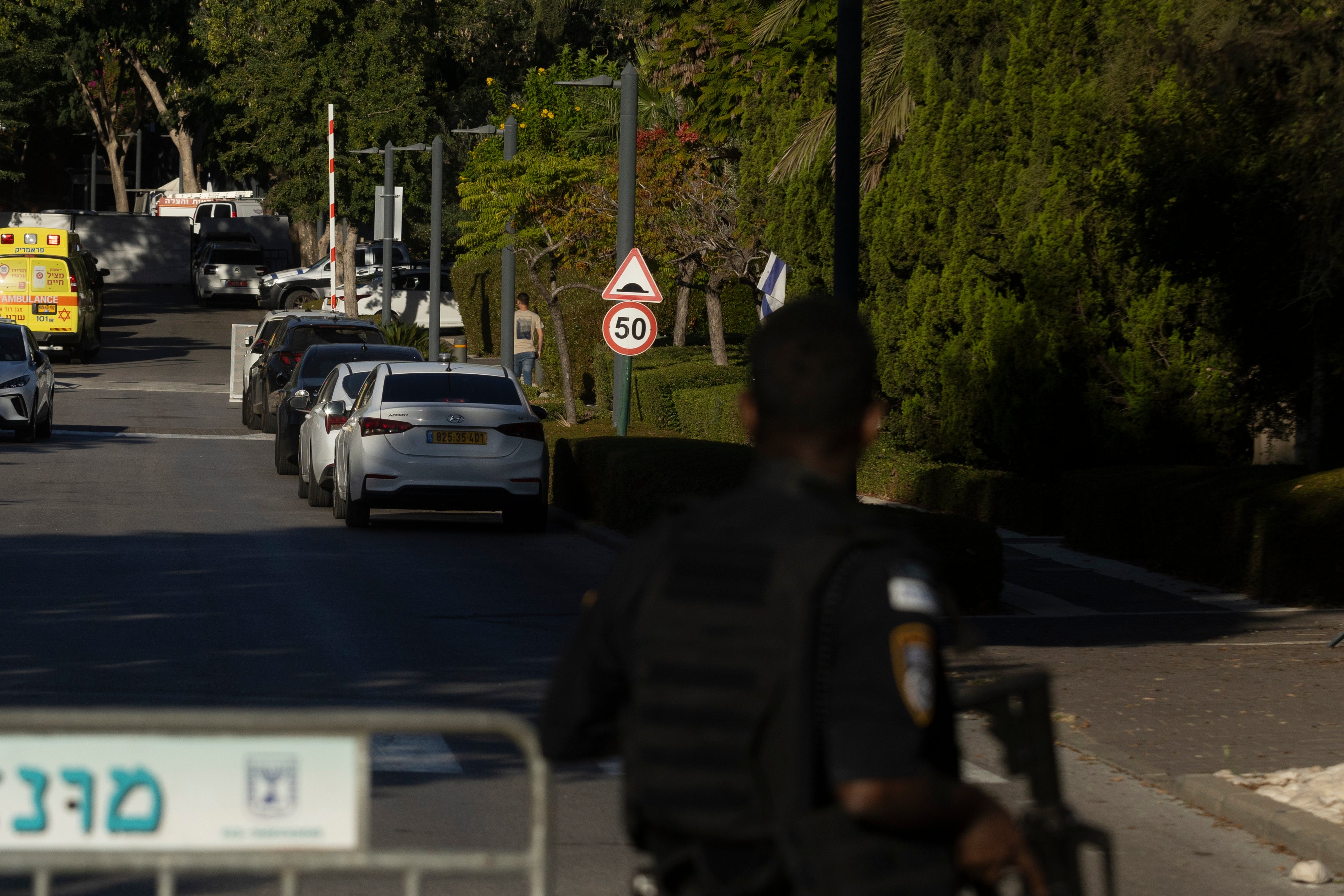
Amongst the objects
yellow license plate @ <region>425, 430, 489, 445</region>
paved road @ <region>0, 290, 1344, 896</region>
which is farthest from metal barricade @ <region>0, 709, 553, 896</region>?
yellow license plate @ <region>425, 430, 489, 445</region>

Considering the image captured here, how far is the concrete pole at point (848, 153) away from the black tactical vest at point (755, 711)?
10087mm

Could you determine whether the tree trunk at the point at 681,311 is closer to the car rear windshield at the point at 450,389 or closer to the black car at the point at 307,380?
the black car at the point at 307,380

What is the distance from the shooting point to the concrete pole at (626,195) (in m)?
22.0

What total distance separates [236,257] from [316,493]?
4727 centimetres

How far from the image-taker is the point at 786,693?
2.49m

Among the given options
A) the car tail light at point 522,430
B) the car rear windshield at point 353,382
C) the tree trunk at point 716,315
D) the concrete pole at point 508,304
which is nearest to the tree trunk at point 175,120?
→ the tree trunk at point 716,315

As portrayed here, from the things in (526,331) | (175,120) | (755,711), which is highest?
(175,120)

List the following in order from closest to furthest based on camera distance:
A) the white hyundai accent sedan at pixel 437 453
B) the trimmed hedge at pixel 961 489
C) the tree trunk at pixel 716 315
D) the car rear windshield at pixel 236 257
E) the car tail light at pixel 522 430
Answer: the white hyundai accent sedan at pixel 437 453 < the car tail light at pixel 522 430 < the trimmed hedge at pixel 961 489 < the tree trunk at pixel 716 315 < the car rear windshield at pixel 236 257

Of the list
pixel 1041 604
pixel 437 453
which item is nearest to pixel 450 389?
pixel 437 453

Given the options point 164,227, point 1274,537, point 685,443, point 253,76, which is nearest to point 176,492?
point 685,443

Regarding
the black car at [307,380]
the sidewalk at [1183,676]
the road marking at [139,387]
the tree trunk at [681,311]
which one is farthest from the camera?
the tree trunk at [681,311]

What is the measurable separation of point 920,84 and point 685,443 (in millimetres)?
6949

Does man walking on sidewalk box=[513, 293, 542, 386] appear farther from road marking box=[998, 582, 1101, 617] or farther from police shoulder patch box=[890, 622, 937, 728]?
police shoulder patch box=[890, 622, 937, 728]

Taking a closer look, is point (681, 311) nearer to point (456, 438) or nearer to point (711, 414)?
point (711, 414)
